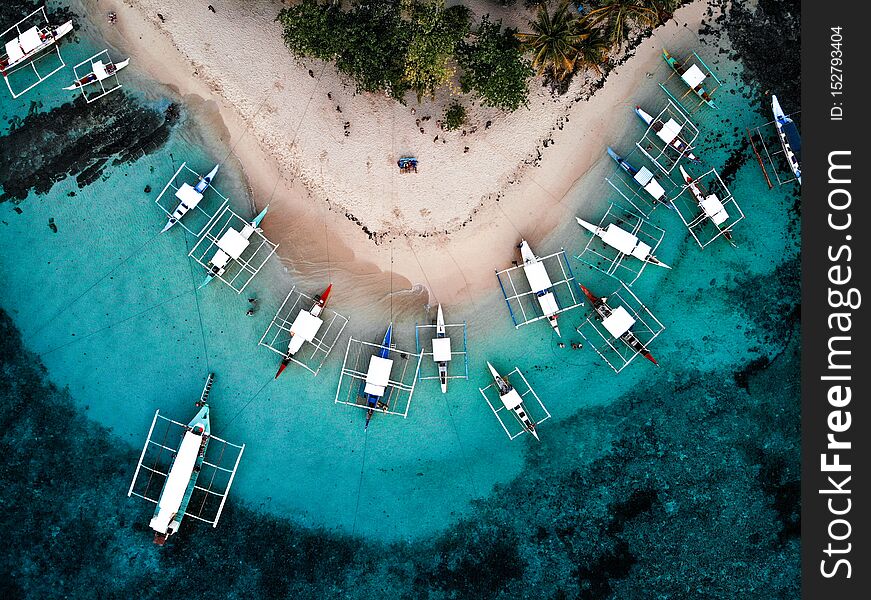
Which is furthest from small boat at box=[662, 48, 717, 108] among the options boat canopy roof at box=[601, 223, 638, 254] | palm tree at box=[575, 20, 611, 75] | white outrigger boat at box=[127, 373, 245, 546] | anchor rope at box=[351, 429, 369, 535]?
white outrigger boat at box=[127, 373, 245, 546]

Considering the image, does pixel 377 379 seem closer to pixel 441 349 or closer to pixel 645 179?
pixel 441 349

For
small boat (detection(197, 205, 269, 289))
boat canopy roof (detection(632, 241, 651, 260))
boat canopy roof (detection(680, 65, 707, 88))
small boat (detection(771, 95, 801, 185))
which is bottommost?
small boat (detection(197, 205, 269, 289))

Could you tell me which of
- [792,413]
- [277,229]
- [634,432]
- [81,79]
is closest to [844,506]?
[792,413]

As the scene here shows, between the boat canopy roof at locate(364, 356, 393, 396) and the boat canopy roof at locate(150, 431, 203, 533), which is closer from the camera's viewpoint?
the boat canopy roof at locate(150, 431, 203, 533)

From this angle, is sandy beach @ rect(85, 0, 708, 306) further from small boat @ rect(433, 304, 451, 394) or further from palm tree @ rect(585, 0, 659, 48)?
palm tree @ rect(585, 0, 659, 48)

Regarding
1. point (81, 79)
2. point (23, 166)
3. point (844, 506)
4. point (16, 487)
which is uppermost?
point (81, 79)

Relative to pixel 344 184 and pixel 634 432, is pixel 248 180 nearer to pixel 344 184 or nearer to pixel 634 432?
pixel 344 184
